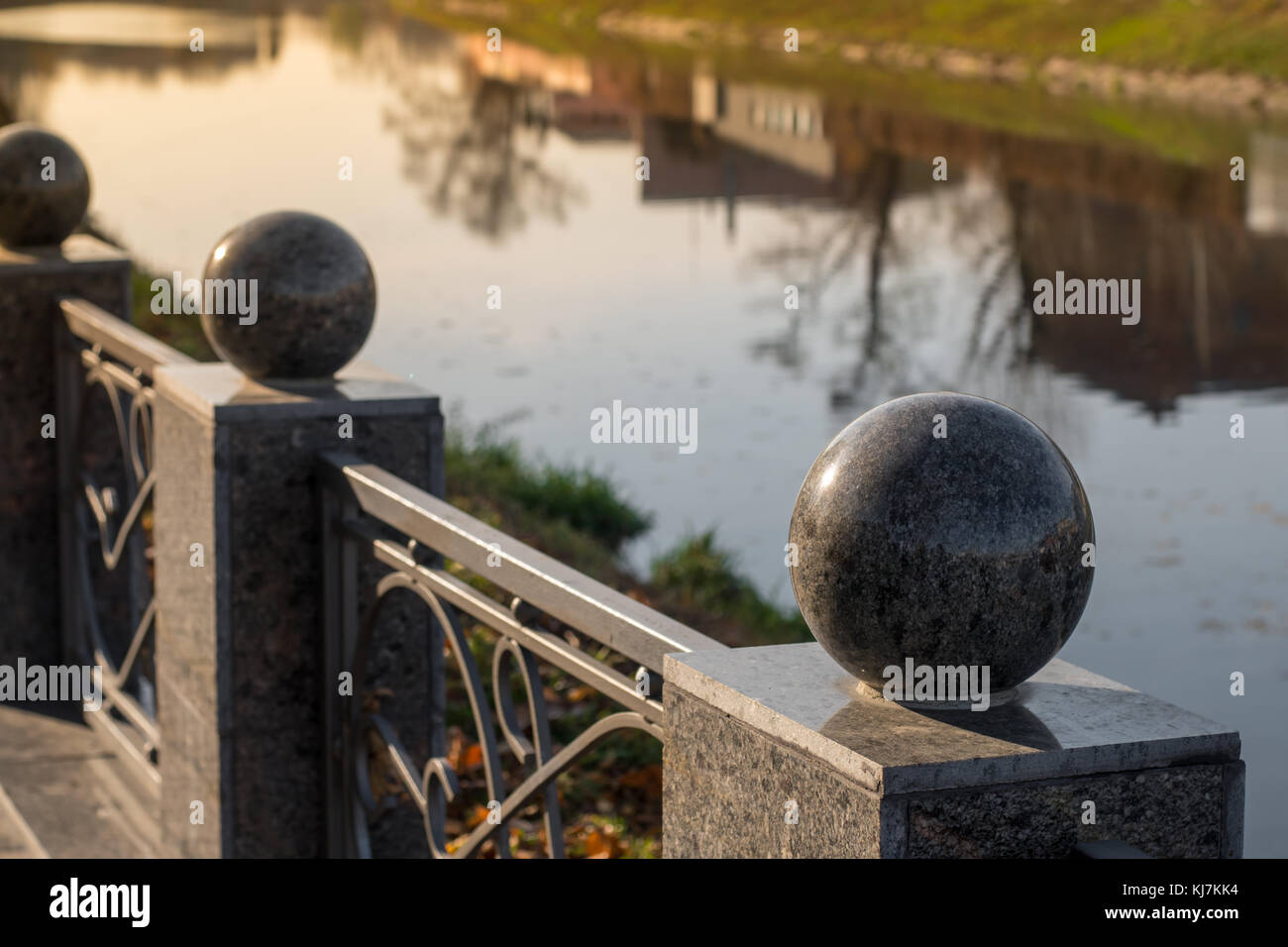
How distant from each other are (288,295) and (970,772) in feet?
7.96

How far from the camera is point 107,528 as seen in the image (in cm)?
578

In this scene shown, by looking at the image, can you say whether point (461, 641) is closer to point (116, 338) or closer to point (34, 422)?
point (116, 338)

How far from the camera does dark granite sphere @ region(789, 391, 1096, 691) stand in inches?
82.2

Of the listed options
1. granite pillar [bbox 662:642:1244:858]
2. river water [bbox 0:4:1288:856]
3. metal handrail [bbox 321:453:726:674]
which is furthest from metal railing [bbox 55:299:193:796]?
river water [bbox 0:4:1288:856]

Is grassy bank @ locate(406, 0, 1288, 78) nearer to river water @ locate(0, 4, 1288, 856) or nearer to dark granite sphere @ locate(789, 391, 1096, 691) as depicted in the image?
river water @ locate(0, 4, 1288, 856)

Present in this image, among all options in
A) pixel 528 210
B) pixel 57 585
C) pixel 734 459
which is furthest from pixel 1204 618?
pixel 528 210

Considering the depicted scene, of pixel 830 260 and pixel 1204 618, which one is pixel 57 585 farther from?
pixel 830 260

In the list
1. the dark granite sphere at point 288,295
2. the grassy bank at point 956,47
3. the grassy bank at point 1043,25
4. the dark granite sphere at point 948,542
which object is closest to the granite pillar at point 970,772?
the dark granite sphere at point 948,542

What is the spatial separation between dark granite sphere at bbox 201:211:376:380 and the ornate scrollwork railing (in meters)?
0.32

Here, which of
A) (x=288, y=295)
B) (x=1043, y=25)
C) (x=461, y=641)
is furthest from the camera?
(x=1043, y=25)

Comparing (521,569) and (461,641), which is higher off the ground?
(521,569)

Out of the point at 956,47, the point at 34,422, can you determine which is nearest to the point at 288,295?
the point at 34,422

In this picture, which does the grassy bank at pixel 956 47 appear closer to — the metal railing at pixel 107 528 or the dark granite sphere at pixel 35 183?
the dark granite sphere at pixel 35 183

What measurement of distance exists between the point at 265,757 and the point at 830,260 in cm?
2213
